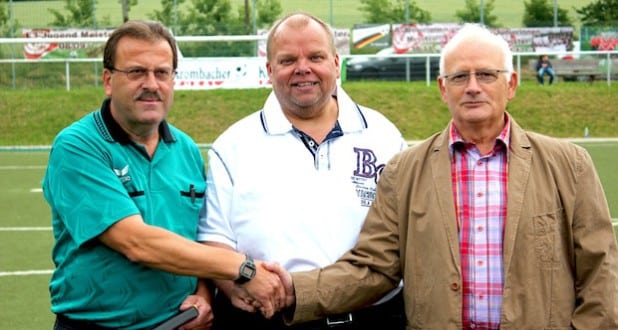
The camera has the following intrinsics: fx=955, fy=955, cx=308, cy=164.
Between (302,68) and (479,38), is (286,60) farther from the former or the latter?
Result: (479,38)

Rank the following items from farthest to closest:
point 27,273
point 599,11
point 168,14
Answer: point 168,14
point 599,11
point 27,273

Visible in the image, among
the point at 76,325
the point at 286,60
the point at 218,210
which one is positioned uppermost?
the point at 286,60

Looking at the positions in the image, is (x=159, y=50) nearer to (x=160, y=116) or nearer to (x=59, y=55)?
(x=160, y=116)

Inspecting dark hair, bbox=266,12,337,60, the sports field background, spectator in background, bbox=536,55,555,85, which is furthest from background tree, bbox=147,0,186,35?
dark hair, bbox=266,12,337,60

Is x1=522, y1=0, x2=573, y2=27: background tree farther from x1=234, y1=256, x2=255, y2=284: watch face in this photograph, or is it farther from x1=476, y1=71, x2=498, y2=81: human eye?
x1=234, y1=256, x2=255, y2=284: watch face

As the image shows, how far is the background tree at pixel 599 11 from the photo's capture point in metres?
36.0

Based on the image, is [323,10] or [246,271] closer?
[246,271]

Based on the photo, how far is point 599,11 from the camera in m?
36.2

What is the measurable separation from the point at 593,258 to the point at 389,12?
34434 millimetres

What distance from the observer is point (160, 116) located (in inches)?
153

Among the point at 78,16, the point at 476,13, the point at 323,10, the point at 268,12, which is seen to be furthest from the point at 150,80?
the point at 476,13

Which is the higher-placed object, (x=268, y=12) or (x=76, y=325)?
(x=268, y=12)

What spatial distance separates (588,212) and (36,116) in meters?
21.2

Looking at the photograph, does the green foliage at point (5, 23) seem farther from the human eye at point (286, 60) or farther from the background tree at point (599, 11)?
the human eye at point (286, 60)
